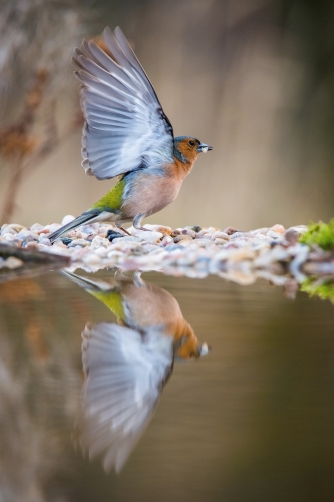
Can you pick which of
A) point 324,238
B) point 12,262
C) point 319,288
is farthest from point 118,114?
point 319,288

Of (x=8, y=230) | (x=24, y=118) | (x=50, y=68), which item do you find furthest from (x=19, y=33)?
(x=8, y=230)

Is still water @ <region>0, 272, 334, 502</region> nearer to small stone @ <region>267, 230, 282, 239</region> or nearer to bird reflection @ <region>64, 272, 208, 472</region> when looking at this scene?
bird reflection @ <region>64, 272, 208, 472</region>

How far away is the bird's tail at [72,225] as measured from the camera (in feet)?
12.4

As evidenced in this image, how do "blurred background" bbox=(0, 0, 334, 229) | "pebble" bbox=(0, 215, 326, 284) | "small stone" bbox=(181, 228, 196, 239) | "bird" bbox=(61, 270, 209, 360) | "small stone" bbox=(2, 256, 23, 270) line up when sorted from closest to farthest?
"bird" bbox=(61, 270, 209, 360), "pebble" bbox=(0, 215, 326, 284), "small stone" bbox=(2, 256, 23, 270), "small stone" bbox=(181, 228, 196, 239), "blurred background" bbox=(0, 0, 334, 229)

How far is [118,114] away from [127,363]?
8.63 feet

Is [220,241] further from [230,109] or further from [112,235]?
[230,109]

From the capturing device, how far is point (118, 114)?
378cm

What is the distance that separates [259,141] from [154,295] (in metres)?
4.57

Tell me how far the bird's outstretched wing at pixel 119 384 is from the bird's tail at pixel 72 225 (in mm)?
2216

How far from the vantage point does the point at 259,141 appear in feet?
21.1

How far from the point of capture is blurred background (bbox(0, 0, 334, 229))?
20.6ft

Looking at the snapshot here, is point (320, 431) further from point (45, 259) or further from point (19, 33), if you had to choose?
point (19, 33)

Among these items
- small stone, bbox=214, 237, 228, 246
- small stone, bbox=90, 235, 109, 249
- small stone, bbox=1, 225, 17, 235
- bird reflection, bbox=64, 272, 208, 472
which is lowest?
small stone, bbox=1, 225, 17, 235

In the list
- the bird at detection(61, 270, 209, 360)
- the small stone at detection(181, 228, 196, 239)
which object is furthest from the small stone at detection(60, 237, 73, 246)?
the bird at detection(61, 270, 209, 360)
